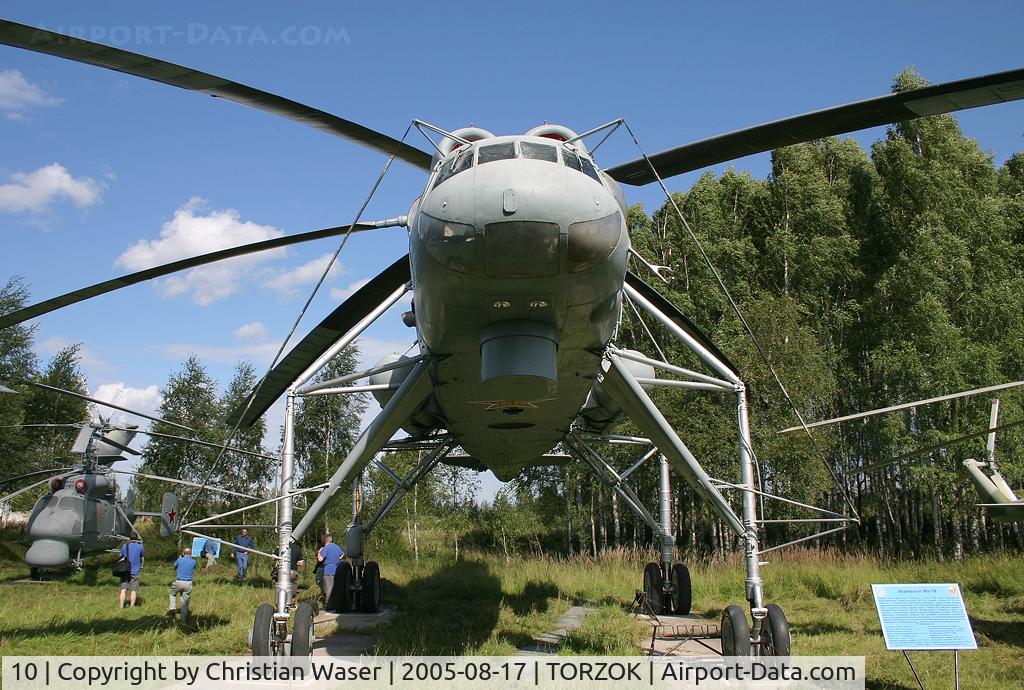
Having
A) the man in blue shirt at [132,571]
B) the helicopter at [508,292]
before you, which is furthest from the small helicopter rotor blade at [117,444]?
the helicopter at [508,292]

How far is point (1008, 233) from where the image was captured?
22891 mm

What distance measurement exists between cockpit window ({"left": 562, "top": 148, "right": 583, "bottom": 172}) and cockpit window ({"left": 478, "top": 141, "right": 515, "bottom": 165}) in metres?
0.42

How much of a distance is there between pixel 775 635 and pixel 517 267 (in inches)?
167

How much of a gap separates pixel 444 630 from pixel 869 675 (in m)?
5.28

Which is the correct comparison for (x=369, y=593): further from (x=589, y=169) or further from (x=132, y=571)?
(x=589, y=169)

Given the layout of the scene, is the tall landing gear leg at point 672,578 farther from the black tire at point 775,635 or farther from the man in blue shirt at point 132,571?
the man in blue shirt at point 132,571

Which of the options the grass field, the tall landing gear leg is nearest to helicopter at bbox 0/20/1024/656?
the grass field

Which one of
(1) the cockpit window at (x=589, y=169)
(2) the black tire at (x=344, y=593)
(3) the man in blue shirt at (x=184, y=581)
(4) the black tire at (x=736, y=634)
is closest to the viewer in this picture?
(1) the cockpit window at (x=589, y=169)

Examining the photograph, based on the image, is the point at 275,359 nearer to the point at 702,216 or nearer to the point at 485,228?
the point at 485,228

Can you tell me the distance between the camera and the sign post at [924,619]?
5383 millimetres

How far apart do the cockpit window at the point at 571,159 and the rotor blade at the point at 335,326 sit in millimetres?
2463

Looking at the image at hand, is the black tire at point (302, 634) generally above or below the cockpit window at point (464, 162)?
below

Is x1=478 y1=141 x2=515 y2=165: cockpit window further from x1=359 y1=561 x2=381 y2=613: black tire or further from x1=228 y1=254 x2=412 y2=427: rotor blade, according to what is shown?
x1=359 y1=561 x2=381 y2=613: black tire

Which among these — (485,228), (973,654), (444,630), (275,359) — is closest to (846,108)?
(485,228)
